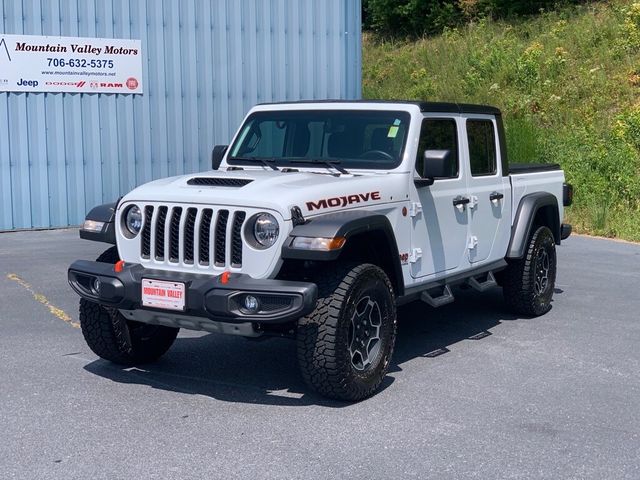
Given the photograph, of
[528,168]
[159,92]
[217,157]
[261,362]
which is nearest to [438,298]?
[261,362]

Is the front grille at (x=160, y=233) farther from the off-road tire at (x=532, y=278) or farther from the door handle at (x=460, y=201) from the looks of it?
the off-road tire at (x=532, y=278)

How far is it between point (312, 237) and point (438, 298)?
180 cm

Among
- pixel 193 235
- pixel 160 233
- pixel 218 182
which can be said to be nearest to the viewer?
pixel 193 235

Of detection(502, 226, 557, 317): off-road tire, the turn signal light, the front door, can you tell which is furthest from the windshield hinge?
detection(502, 226, 557, 317): off-road tire

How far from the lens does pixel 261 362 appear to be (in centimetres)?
666

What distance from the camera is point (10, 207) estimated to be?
13.9m

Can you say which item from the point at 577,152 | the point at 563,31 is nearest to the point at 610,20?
the point at 563,31

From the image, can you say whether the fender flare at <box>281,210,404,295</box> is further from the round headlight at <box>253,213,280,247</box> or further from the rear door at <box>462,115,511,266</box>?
the rear door at <box>462,115,511,266</box>

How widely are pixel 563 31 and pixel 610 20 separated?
1.14 m

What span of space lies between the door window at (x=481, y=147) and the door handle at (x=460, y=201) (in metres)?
0.32

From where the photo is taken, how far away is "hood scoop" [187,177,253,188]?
19.0 feet

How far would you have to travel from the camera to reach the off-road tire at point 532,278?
804 centimetres

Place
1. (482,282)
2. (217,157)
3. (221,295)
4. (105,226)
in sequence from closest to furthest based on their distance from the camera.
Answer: (221,295)
(105,226)
(217,157)
(482,282)

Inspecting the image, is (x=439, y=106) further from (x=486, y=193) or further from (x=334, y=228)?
(x=334, y=228)
